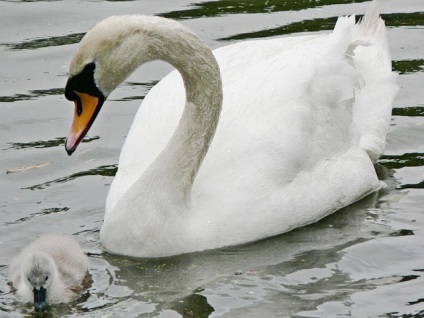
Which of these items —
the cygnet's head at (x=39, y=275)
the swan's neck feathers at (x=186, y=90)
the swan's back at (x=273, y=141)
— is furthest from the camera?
the swan's back at (x=273, y=141)

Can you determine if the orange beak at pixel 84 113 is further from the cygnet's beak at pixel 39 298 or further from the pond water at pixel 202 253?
the cygnet's beak at pixel 39 298

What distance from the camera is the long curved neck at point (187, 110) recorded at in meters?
10.1

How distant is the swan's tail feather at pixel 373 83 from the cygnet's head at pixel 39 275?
3.51 m

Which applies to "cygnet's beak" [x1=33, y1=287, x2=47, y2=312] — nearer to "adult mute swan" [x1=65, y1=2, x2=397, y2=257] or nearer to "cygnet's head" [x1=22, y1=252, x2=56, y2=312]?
"cygnet's head" [x1=22, y1=252, x2=56, y2=312]

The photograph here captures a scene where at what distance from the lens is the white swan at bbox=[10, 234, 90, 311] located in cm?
915

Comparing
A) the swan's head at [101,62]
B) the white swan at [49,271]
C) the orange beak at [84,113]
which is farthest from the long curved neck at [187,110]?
the white swan at [49,271]

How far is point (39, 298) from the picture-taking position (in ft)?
30.1

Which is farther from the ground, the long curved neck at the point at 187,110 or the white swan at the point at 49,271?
the long curved neck at the point at 187,110

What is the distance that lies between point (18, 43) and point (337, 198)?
4893 mm

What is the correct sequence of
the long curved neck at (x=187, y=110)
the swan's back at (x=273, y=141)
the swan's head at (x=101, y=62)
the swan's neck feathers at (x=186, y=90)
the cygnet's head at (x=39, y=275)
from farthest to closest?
the swan's back at (x=273, y=141) < the long curved neck at (x=187, y=110) < the swan's neck feathers at (x=186, y=90) < the swan's head at (x=101, y=62) < the cygnet's head at (x=39, y=275)

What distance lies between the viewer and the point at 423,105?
42.4ft

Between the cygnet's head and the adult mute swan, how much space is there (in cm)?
92

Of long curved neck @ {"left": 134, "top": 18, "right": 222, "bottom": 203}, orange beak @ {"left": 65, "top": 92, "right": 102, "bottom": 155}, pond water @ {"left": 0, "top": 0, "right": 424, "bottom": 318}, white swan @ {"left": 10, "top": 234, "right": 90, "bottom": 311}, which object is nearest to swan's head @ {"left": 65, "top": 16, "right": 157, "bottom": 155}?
orange beak @ {"left": 65, "top": 92, "right": 102, "bottom": 155}

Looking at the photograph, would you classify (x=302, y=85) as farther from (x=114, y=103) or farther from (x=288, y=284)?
(x=114, y=103)
